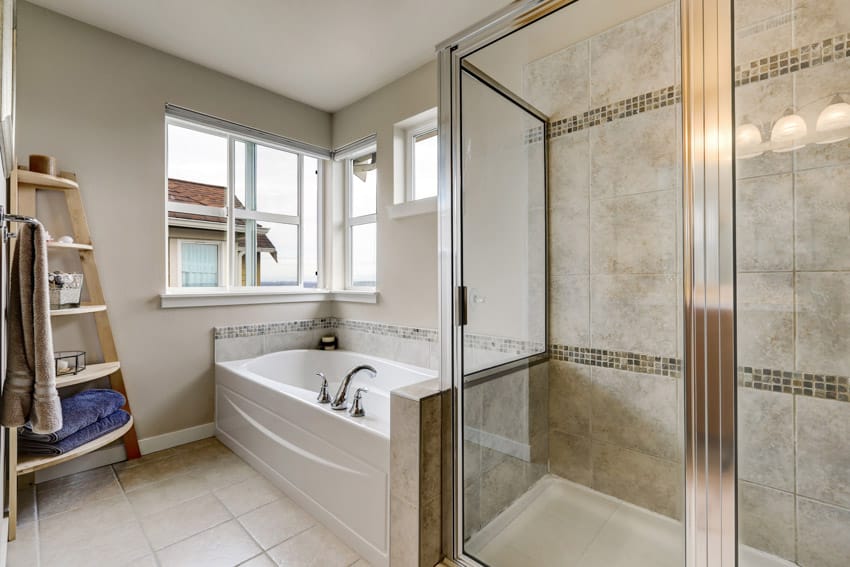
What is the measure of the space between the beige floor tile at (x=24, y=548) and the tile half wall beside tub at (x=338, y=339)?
3.80ft

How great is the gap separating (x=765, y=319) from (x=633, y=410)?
78 cm

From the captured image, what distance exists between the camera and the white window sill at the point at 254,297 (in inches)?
96.2

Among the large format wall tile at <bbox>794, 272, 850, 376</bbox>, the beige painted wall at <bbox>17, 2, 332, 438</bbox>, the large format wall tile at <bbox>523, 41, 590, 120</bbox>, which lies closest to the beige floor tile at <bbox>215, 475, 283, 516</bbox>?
the beige painted wall at <bbox>17, 2, 332, 438</bbox>

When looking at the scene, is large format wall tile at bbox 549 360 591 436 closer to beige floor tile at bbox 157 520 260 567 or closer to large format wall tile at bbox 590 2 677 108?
large format wall tile at bbox 590 2 677 108

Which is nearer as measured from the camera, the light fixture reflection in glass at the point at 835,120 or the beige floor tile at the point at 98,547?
the light fixture reflection in glass at the point at 835,120

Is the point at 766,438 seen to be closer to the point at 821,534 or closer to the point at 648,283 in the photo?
the point at 821,534

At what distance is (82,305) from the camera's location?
2.09m

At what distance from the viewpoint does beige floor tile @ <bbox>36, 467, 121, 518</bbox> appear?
1.80 meters

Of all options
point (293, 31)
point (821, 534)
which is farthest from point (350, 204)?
point (821, 534)

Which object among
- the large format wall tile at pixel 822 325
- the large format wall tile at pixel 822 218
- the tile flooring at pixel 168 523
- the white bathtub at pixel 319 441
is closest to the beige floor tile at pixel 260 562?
the tile flooring at pixel 168 523

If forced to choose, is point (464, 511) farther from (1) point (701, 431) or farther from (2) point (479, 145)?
(2) point (479, 145)

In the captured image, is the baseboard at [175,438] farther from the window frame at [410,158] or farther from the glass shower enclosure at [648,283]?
the window frame at [410,158]

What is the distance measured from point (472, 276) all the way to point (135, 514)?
187 centimetres

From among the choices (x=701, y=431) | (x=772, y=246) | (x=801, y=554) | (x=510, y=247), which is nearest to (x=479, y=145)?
(x=510, y=247)
